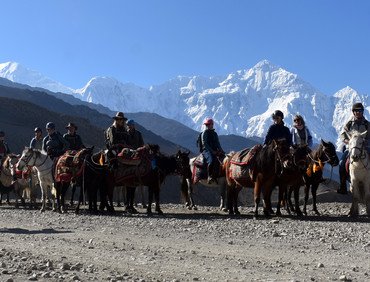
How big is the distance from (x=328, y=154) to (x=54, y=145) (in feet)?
29.1

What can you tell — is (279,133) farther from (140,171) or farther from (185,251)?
(185,251)

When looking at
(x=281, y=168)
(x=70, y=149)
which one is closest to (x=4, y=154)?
(x=70, y=149)

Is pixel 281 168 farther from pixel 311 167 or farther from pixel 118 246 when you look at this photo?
pixel 118 246

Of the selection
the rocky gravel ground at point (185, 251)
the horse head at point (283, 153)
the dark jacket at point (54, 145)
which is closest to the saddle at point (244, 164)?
the horse head at point (283, 153)

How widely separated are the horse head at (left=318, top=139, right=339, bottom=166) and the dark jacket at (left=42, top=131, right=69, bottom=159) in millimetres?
8437

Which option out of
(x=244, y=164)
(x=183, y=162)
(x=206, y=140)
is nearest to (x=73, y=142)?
(x=183, y=162)

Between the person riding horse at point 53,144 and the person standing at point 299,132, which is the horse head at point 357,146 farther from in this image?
the person riding horse at point 53,144

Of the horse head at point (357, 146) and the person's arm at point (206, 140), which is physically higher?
the person's arm at point (206, 140)

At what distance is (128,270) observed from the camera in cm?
708

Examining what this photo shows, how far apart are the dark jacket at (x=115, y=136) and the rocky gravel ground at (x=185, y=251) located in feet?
12.1

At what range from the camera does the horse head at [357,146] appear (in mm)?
13539

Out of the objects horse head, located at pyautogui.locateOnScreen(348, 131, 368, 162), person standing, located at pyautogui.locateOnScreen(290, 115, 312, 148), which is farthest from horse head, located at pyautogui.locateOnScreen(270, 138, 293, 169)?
person standing, located at pyautogui.locateOnScreen(290, 115, 312, 148)

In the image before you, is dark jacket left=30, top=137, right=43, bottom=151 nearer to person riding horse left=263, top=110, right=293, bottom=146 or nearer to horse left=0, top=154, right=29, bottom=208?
horse left=0, top=154, right=29, bottom=208

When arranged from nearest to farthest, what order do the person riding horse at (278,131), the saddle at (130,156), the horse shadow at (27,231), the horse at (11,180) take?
the horse shadow at (27,231), the person riding horse at (278,131), the saddle at (130,156), the horse at (11,180)
